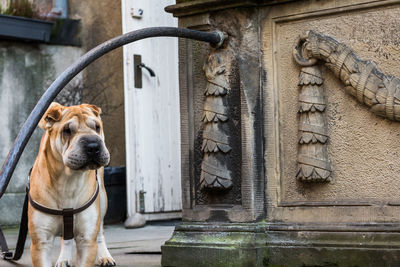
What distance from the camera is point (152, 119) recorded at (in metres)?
7.50

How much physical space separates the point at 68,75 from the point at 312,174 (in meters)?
1.34

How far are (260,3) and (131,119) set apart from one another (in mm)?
3646

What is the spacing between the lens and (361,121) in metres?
3.56

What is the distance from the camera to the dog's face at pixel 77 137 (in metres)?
3.46

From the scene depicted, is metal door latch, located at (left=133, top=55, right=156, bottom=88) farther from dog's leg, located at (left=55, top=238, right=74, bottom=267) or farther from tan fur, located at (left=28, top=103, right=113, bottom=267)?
tan fur, located at (left=28, top=103, right=113, bottom=267)

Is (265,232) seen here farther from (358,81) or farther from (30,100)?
(30,100)

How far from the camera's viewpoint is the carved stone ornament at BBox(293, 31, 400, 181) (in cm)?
346

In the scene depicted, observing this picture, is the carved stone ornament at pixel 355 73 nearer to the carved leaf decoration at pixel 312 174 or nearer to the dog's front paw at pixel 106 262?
the carved leaf decoration at pixel 312 174

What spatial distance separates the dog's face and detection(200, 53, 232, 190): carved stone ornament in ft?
1.91

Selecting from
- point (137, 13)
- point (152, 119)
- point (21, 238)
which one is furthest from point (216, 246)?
point (137, 13)

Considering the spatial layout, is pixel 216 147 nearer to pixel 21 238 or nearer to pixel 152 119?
pixel 21 238

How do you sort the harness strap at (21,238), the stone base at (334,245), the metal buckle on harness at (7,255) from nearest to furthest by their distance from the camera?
the stone base at (334,245)
the harness strap at (21,238)
the metal buckle on harness at (7,255)

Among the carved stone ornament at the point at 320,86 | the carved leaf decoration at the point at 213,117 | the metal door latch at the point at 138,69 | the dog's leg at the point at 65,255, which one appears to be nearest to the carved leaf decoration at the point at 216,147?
the carved leaf decoration at the point at 213,117

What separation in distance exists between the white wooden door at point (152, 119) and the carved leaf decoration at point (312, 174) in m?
3.78
